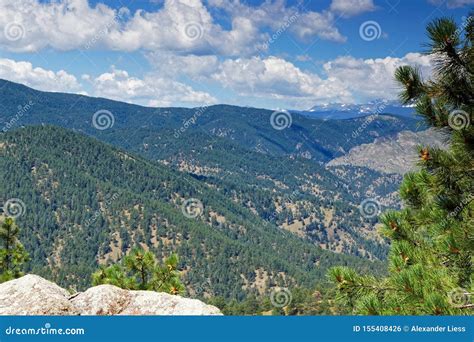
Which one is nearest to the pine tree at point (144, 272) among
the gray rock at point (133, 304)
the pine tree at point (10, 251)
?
the gray rock at point (133, 304)

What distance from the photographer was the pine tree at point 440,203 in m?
9.48

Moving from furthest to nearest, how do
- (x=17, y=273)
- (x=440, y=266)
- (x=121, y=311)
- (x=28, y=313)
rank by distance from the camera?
(x=17, y=273), (x=440, y=266), (x=121, y=311), (x=28, y=313)

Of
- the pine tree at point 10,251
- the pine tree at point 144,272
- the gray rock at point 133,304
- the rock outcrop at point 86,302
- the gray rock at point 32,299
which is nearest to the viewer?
the gray rock at point 32,299

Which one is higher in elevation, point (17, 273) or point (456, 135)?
point (456, 135)

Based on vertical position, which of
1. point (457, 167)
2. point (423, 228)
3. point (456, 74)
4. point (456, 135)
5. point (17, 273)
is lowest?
point (17, 273)

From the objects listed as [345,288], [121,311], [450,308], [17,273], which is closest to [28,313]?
[121,311]

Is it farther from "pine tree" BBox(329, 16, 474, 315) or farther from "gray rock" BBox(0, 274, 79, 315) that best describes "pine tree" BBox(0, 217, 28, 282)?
"pine tree" BBox(329, 16, 474, 315)

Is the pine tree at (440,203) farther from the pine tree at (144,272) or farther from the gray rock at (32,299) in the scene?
the pine tree at (144,272)

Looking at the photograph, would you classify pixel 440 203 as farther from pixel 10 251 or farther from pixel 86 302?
pixel 10 251

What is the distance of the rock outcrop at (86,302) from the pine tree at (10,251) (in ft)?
85.2

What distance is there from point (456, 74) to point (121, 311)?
31.4 feet

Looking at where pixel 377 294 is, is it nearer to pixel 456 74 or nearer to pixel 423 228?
pixel 423 228

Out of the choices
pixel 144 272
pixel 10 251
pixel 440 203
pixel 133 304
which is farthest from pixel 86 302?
pixel 10 251

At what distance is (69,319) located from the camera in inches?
312
